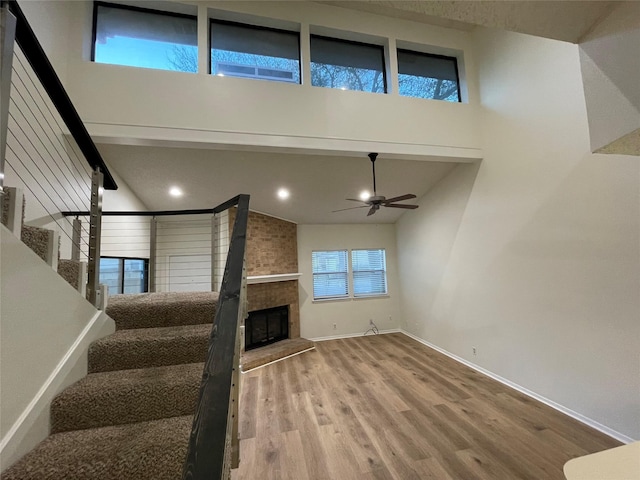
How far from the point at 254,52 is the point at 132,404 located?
4.06 metres

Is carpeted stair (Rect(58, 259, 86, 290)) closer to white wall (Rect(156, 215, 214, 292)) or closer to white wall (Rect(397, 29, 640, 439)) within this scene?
white wall (Rect(156, 215, 214, 292))

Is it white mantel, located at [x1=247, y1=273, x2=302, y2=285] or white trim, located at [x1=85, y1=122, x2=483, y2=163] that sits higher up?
white trim, located at [x1=85, y1=122, x2=483, y2=163]

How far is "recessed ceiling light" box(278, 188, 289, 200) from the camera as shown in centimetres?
466

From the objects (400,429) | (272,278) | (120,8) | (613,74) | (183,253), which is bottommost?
(400,429)

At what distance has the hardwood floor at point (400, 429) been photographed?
2.19 m

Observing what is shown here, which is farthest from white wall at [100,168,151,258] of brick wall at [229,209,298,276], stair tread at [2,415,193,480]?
stair tread at [2,415,193,480]

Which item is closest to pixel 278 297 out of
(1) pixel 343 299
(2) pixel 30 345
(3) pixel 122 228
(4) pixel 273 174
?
(1) pixel 343 299

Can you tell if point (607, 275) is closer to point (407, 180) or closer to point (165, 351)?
point (407, 180)

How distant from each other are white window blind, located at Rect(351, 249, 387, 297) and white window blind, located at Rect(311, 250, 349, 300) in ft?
0.80

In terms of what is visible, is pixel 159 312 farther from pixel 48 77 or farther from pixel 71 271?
pixel 48 77

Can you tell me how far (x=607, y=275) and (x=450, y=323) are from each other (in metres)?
2.45

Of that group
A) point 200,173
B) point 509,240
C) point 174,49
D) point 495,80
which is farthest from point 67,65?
point 509,240

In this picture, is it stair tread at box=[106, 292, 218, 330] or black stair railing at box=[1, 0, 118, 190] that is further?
stair tread at box=[106, 292, 218, 330]

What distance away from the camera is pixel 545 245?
3.04 m
